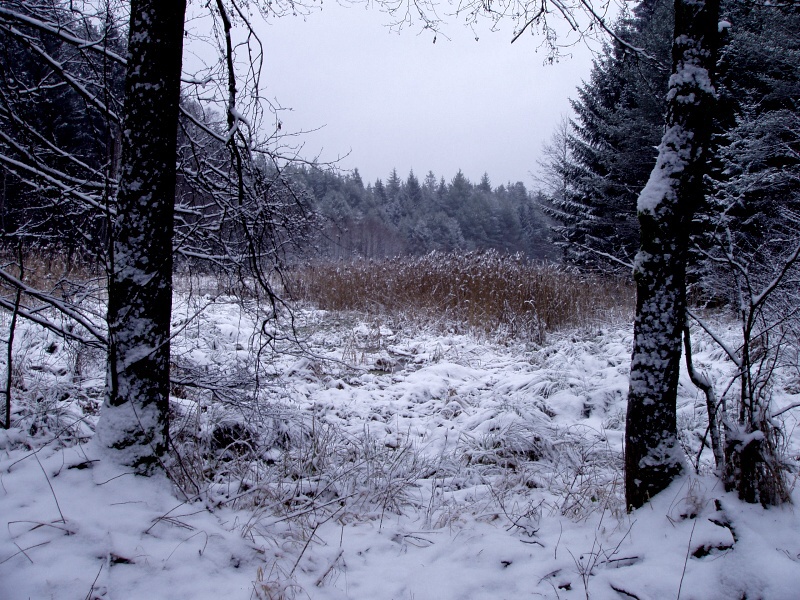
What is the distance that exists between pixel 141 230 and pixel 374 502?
75.9 inches

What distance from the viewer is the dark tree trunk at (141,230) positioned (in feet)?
6.81

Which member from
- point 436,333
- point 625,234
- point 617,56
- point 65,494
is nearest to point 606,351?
point 436,333

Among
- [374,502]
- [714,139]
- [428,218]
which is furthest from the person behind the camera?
[428,218]

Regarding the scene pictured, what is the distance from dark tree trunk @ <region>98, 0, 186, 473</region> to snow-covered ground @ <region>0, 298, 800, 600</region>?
20 cm

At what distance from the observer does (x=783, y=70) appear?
9.27 metres

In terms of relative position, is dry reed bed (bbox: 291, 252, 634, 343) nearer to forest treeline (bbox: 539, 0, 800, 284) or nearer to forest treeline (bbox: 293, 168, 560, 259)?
forest treeline (bbox: 539, 0, 800, 284)

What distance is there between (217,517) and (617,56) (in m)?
4.01

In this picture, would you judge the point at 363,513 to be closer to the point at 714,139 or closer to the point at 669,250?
the point at 669,250

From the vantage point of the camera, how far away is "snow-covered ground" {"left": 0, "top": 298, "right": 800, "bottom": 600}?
166cm

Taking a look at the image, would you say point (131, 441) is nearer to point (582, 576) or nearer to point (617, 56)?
point (582, 576)

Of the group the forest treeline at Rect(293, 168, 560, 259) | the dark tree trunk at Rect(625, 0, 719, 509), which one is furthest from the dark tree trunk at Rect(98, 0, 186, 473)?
the forest treeline at Rect(293, 168, 560, 259)

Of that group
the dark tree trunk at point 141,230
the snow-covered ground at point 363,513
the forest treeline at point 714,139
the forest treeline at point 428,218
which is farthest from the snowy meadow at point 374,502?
the forest treeline at point 428,218

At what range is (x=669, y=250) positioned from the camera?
77.8 inches

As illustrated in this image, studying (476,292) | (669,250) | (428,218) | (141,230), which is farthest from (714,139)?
(428,218)
